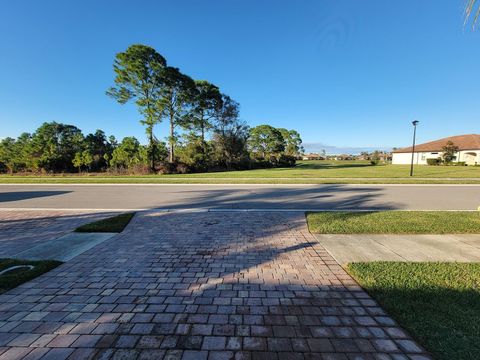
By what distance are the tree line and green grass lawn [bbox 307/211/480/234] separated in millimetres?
22640

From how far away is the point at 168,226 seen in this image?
19.6 feet

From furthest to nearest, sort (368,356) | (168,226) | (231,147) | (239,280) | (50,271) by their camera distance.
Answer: (231,147) → (168,226) → (50,271) → (239,280) → (368,356)

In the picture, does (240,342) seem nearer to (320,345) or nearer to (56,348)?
(320,345)

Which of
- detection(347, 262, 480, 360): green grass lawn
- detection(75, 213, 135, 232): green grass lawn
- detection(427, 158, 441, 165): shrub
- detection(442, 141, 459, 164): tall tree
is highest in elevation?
detection(442, 141, 459, 164): tall tree

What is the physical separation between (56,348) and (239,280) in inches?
79.5

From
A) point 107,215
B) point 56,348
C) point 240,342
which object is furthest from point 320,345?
point 107,215

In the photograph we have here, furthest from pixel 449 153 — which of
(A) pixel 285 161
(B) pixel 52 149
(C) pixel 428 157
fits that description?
(B) pixel 52 149

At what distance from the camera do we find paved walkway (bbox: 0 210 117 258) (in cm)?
467

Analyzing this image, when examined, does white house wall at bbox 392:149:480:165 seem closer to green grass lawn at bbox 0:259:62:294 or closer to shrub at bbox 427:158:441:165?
shrub at bbox 427:158:441:165

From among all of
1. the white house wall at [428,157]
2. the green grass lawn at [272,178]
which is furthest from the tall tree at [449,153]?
the green grass lawn at [272,178]

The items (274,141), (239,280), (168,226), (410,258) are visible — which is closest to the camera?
(239,280)

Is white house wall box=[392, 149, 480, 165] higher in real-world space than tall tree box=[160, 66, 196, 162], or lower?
lower

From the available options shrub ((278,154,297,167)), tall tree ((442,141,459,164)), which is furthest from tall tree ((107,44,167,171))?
tall tree ((442,141,459,164))

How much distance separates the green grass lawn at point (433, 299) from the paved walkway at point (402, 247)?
348 millimetres
